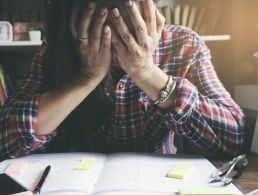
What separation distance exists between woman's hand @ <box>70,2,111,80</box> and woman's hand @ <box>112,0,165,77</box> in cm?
2

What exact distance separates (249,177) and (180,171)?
0.12 metres

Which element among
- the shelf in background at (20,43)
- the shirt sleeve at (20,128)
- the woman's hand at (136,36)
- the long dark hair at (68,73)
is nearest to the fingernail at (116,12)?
the woman's hand at (136,36)

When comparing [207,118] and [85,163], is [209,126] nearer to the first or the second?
[207,118]

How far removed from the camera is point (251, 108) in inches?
37.6

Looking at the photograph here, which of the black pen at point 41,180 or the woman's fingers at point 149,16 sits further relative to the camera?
the woman's fingers at point 149,16

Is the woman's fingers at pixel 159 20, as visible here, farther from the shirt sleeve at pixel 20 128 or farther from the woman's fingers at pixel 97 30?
the shirt sleeve at pixel 20 128

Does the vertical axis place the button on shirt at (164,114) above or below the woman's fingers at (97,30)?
below

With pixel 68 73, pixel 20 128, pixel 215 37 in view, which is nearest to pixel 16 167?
pixel 20 128

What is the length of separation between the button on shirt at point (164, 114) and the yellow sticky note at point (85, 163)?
5.4 inches

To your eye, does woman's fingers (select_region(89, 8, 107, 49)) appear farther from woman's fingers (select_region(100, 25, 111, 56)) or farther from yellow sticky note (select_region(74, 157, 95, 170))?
yellow sticky note (select_region(74, 157, 95, 170))

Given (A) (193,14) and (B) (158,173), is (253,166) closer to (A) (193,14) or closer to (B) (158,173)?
(B) (158,173)

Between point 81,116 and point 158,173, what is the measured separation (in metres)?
0.30

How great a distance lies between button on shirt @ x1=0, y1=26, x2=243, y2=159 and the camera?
2.30 feet

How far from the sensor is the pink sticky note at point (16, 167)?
610mm
